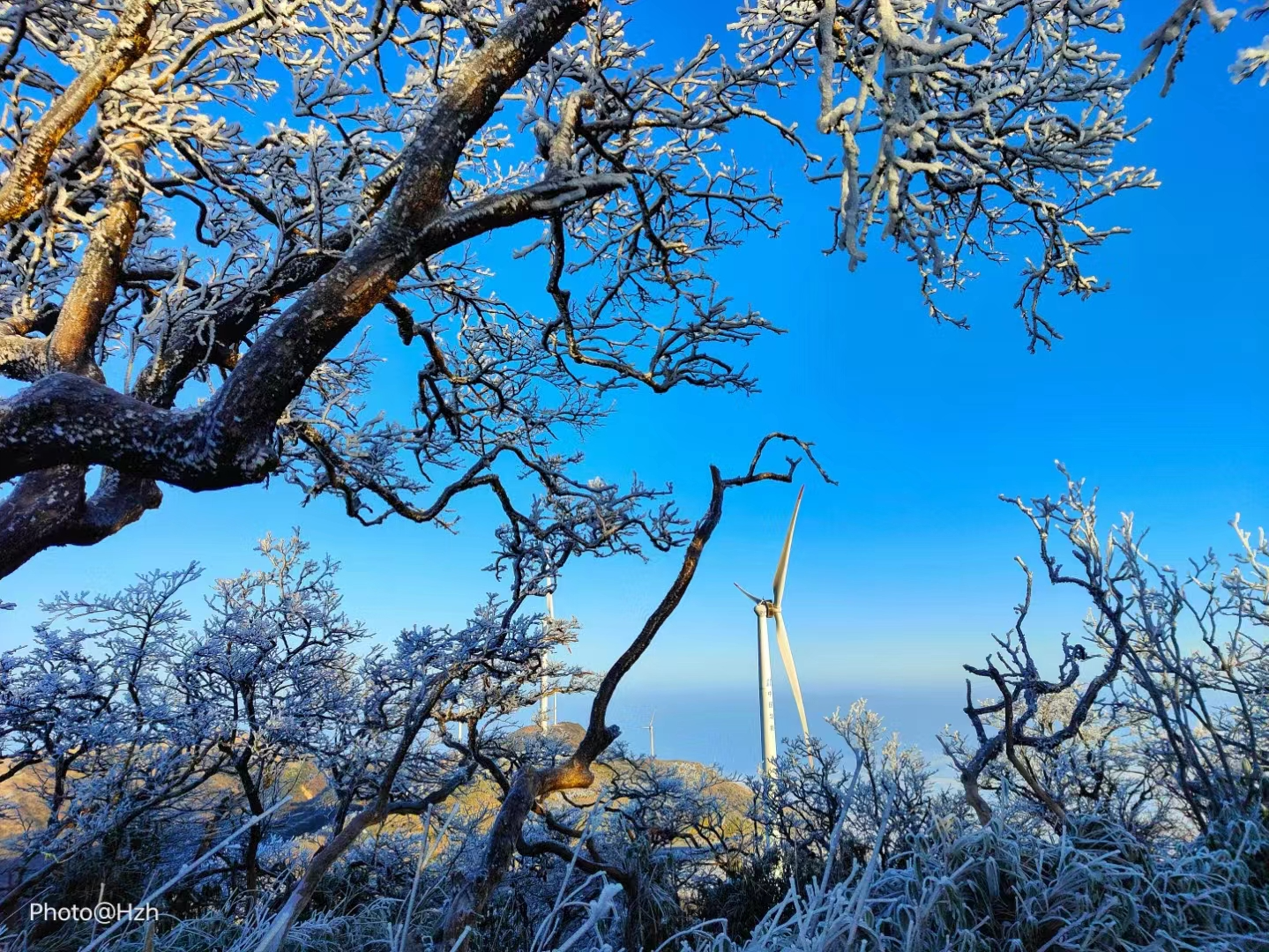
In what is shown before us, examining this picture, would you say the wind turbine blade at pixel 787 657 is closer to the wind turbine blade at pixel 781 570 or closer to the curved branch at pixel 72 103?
the wind turbine blade at pixel 781 570

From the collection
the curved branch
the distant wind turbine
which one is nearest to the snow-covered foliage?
the distant wind turbine

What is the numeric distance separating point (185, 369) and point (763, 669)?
840 centimetres

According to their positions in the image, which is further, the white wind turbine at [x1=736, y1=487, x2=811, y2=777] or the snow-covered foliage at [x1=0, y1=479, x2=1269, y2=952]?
the white wind turbine at [x1=736, y1=487, x2=811, y2=777]

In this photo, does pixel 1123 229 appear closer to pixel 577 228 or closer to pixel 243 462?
pixel 577 228

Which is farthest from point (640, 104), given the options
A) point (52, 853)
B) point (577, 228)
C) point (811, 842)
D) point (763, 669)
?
point (763, 669)

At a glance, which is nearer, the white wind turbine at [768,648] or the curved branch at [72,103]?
the curved branch at [72,103]

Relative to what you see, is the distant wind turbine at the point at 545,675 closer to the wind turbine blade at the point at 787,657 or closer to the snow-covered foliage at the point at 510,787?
the snow-covered foliage at the point at 510,787

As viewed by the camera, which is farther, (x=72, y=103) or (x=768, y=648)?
(x=768, y=648)

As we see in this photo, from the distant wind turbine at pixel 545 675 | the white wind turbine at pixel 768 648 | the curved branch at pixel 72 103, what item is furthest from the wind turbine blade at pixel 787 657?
the curved branch at pixel 72 103

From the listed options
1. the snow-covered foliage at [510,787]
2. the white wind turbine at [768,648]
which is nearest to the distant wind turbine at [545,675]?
the snow-covered foliage at [510,787]

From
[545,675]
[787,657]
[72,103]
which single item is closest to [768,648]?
[787,657]

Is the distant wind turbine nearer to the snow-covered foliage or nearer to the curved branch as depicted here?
the snow-covered foliage

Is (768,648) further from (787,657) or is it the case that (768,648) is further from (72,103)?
(72,103)

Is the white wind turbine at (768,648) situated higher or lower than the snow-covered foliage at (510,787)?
higher
